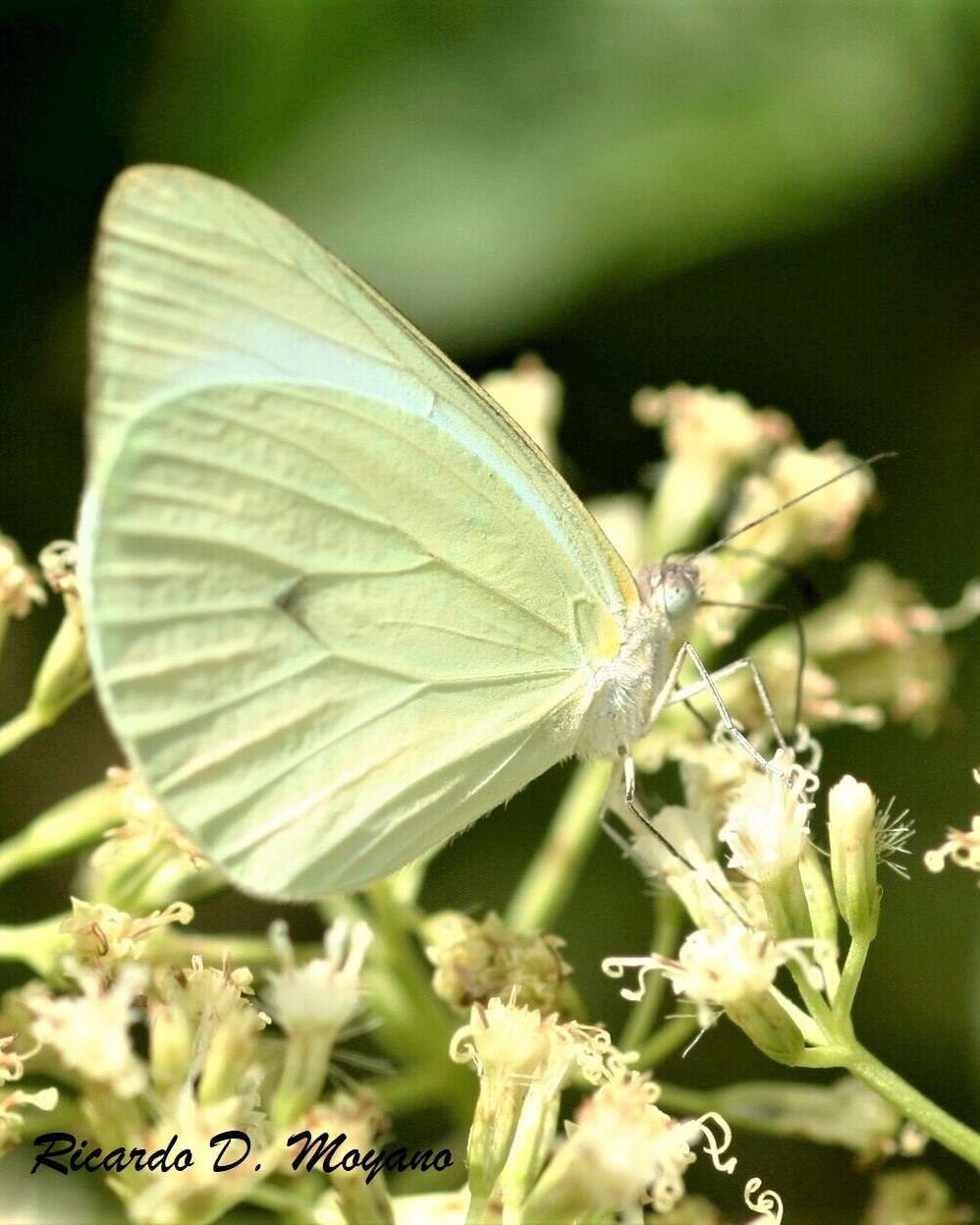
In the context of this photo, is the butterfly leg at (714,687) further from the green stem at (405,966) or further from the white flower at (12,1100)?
the white flower at (12,1100)

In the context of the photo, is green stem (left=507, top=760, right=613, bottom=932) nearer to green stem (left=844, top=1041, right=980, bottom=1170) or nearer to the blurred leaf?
green stem (left=844, top=1041, right=980, bottom=1170)

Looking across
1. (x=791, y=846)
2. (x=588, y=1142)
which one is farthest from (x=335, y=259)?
(x=588, y=1142)

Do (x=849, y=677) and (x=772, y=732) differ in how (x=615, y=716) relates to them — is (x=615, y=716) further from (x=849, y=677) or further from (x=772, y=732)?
(x=849, y=677)

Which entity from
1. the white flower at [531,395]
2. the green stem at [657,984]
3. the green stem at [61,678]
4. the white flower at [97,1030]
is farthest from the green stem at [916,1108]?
the white flower at [531,395]

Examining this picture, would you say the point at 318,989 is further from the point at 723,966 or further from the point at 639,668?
the point at 639,668

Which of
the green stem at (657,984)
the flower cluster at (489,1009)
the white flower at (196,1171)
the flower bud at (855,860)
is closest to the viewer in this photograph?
the white flower at (196,1171)
